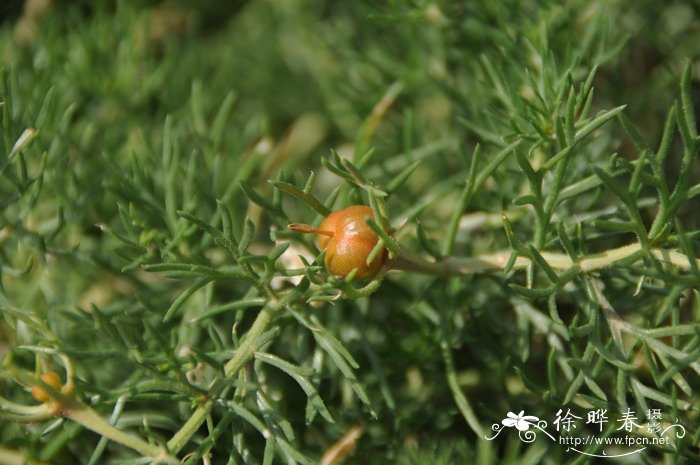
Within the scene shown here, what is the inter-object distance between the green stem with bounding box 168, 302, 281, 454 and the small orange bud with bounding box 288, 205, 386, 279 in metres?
0.10

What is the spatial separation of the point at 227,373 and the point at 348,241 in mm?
182

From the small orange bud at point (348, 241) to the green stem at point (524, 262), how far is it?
0.14ft

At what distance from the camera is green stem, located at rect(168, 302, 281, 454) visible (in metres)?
0.70

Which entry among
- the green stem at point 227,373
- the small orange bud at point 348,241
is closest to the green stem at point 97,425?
the green stem at point 227,373

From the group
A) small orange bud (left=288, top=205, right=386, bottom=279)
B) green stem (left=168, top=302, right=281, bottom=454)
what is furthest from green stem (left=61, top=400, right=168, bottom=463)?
small orange bud (left=288, top=205, right=386, bottom=279)

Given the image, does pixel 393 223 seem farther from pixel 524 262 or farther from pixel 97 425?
pixel 97 425

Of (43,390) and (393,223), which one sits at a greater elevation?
(43,390)

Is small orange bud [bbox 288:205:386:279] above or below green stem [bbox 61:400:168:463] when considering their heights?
above

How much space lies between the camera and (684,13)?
3.86 feet

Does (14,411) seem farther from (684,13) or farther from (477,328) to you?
(684,13)

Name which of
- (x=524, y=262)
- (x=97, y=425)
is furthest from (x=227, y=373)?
(x=524, y=262)

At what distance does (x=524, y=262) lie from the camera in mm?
759

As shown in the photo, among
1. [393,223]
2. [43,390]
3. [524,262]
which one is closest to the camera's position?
[43,390]

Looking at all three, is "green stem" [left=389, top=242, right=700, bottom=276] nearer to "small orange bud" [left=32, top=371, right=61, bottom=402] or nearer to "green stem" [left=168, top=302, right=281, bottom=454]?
"green stem" [left=168, top=302, right=281, bottom=454]
